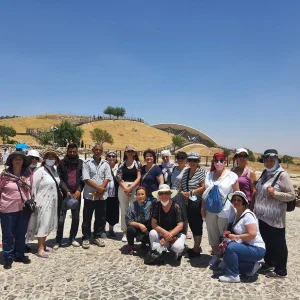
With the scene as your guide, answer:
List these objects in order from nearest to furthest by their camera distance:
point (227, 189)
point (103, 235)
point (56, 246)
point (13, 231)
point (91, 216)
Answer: point (227, 189) < point (13, 231) < point (56, 246) < point (91, 216) < point (103, 235)

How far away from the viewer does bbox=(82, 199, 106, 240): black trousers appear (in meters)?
5.52

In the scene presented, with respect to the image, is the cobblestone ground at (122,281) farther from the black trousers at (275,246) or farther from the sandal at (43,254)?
the black trousers at (275,246)

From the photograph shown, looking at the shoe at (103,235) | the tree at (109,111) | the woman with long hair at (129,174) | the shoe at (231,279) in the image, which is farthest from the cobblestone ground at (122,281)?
the tree at (109,111)

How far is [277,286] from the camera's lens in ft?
13.1

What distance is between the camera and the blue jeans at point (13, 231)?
4.39 metres

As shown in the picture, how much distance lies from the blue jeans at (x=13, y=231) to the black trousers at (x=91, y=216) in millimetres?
1204

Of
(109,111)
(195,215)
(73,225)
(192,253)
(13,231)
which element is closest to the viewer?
(13,231)

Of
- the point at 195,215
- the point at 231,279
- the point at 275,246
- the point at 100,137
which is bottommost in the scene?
the point at 231,279

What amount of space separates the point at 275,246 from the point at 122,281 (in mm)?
2330

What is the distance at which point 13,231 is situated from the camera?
4531 mm

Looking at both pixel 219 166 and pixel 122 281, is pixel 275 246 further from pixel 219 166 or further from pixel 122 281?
pixel 122 281

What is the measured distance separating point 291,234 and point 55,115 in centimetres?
8815

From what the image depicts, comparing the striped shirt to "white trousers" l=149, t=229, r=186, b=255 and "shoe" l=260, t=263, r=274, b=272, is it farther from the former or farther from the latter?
"shoe" l=260, t=263, r=274, b=272

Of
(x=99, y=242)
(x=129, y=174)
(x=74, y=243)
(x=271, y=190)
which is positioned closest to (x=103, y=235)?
(x=99, y=242)
